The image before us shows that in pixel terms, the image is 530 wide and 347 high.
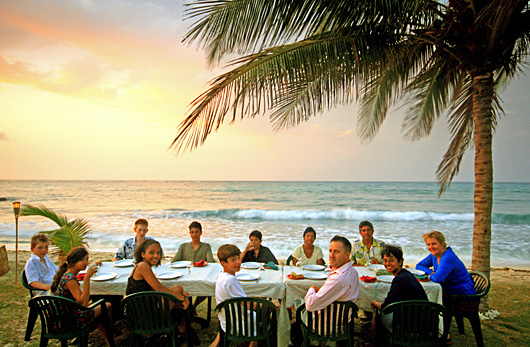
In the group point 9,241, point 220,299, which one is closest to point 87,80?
point 9,241

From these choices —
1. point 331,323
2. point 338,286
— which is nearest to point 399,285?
point 338,286

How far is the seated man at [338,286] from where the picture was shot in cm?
290

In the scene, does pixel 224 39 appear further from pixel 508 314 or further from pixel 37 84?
pixel 37 84

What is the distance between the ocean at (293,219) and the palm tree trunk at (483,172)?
4792mm

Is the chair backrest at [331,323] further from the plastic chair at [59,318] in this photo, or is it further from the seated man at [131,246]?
the seated man at [131,246]

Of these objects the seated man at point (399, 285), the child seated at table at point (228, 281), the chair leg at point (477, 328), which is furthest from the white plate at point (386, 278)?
the child seated at table at point (228, 281)

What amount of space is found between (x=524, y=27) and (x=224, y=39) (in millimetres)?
4003

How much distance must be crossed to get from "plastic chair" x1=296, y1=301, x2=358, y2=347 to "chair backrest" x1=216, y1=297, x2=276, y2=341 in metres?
0.41

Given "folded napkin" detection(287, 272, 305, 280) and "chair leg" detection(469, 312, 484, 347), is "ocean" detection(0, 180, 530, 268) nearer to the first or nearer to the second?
"chair leg" detection(469, 312, 484, 347)

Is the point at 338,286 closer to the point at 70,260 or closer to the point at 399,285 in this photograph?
the point at 399,285

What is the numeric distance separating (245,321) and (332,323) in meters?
0.79

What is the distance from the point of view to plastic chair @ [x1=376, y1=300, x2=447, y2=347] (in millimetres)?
2857

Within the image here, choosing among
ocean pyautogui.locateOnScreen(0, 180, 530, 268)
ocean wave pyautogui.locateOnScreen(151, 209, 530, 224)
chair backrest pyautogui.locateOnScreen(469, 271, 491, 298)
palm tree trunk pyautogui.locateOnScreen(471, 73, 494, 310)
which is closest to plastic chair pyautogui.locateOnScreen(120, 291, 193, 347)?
chair backrest pyautogui.locateOnScreen(469, 271, 491, 298)

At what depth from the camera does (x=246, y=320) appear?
2.91 metres
